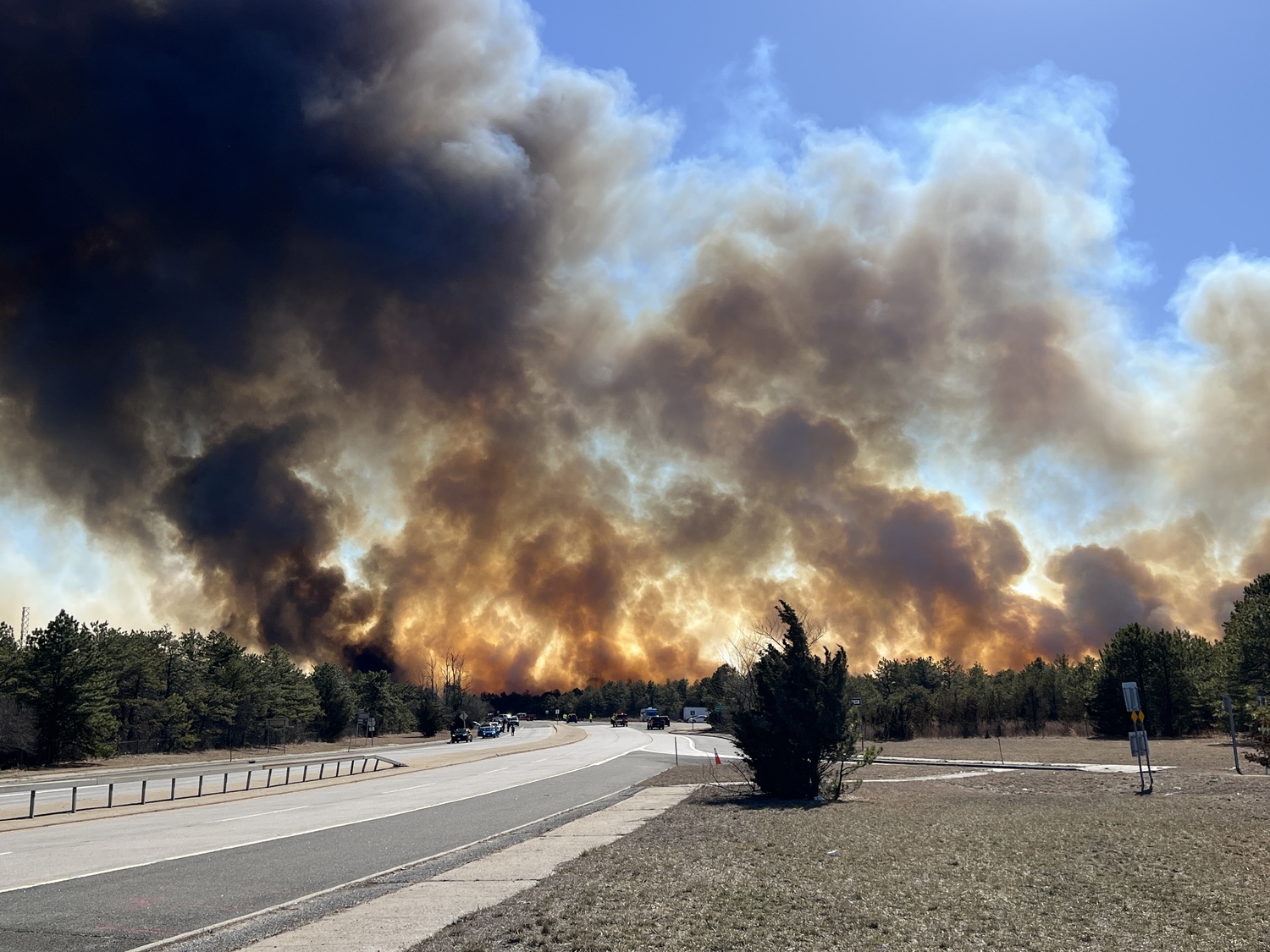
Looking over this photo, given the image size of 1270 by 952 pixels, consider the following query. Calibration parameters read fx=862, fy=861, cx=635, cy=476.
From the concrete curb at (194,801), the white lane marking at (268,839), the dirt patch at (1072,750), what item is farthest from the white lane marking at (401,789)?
the dirt patch at (1072,750)

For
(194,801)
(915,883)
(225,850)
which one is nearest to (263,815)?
(194,801)

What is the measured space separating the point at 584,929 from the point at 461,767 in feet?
142

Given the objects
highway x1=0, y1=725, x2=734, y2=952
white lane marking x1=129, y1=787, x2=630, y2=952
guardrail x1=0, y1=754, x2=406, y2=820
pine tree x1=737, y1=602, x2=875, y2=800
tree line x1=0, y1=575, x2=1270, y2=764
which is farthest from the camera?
tree line x1=0, y1=575, x2=1270, y2=764

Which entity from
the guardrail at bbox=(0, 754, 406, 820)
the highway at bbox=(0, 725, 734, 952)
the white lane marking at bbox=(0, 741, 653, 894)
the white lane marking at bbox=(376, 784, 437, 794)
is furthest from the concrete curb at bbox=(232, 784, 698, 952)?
the guardrail at bbox=(0, 754, 406, 820)

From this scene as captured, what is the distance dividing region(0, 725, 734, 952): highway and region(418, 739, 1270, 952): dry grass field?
452cm

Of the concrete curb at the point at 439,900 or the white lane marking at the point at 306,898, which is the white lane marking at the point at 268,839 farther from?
the concrete curb at the point at 439,900

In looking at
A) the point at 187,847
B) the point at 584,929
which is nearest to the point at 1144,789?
the point at 584,929

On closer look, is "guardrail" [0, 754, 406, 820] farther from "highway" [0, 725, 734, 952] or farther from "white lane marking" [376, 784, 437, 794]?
"white lane marking" [376, 784, 437, 794]

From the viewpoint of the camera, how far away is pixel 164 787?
38906 mm

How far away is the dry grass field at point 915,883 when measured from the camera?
30.7 ft

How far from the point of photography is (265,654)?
334ft

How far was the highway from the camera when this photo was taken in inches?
469

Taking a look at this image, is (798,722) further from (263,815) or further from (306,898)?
(263,815)

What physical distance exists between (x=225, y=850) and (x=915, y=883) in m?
14.6
